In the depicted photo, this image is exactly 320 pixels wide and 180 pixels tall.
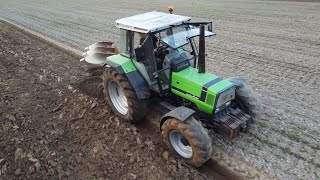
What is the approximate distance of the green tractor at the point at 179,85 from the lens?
193 inches

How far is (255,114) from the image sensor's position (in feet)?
18.6

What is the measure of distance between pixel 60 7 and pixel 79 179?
19.5m

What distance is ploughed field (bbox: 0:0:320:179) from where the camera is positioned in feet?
17.6

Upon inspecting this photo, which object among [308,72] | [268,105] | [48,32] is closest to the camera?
[268,105]

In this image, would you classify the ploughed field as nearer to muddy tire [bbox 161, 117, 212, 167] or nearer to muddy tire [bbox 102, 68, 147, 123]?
muddy tire [bbox 161, 117, 212, 167]

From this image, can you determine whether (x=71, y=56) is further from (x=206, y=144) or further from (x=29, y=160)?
(x=206, y=144)

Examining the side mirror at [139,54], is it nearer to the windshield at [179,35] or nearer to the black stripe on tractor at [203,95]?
the windshield at [179,35]

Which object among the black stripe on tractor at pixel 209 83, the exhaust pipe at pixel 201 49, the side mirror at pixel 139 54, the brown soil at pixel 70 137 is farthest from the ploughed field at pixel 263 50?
the side mirror at pixel 139 54

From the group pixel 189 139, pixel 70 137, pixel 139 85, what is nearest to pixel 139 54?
pixel 139 85

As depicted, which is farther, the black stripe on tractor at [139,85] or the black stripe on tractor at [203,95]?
the black stripe on tractor at [139,85]

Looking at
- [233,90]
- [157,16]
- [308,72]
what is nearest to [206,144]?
[233,90]

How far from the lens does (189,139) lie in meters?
4.67

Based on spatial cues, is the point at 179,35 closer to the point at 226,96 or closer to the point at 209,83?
the point at 209,83

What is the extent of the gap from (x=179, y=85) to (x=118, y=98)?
165 centimetres
